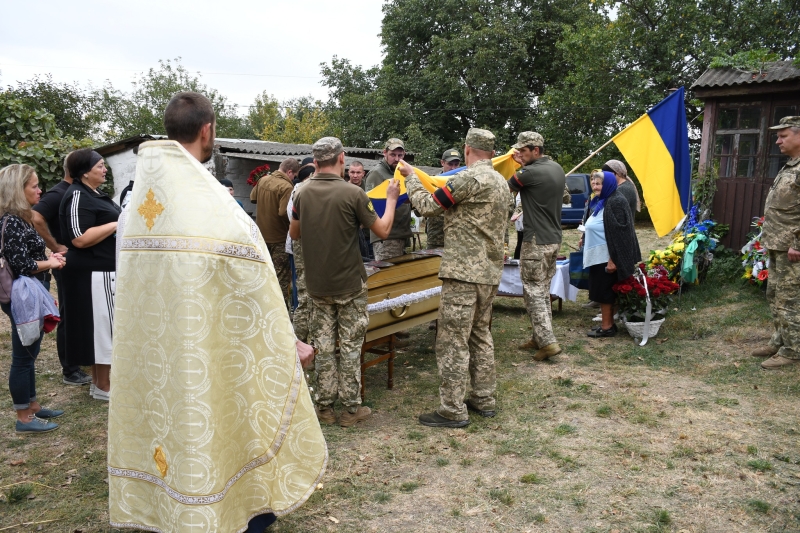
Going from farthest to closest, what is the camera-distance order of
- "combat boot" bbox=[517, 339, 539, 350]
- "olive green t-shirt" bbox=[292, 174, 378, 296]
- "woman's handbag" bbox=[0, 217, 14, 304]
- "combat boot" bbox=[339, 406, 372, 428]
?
1. "combat boot" bbox=[517, 339, 539, 350]
2. "combat boot" bbox=[339, 406, 372, 428]
3. "olive green t-shirt" bbox=[292, 174, 378, 296]
4. "woman's handbag" bbox=[0, 217, 14, 304]

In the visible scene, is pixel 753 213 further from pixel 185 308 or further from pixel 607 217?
pixel 185 308

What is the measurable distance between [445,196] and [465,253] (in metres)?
0.44

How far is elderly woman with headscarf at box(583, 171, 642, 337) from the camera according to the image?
6457 millimetres

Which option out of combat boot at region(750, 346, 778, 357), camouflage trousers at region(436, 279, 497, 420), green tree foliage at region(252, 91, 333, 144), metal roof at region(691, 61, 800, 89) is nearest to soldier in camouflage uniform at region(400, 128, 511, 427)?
camouflage trousers at region(436, 279, 497, 420)

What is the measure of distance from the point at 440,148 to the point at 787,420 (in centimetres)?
2208

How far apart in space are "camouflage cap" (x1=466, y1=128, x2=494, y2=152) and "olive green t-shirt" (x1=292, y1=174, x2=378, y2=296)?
0.90 m

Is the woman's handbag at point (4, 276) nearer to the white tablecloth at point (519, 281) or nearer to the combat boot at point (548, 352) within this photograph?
the combat boot at point (548, 352)

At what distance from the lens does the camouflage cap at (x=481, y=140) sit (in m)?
4.31

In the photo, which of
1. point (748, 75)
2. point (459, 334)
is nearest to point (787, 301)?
point (459, 334)

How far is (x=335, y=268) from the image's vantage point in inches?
164

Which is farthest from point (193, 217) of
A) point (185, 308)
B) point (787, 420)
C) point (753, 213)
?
point (753, 213)

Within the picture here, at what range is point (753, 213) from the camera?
873 cm

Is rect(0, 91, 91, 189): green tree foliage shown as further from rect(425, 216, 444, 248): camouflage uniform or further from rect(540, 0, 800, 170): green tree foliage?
rect(540, 0, 800, 170): green tree foliage

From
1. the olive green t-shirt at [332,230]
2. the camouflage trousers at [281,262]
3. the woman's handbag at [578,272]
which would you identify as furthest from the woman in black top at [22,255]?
Answer: the woman's handbag at [578,272]
